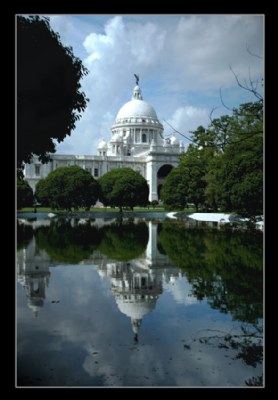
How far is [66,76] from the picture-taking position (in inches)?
289

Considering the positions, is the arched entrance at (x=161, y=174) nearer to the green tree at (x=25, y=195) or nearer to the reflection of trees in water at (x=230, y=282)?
the green tree at (x=25, y=195)

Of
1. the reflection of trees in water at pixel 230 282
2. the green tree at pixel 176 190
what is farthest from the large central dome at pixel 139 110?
the reflection of trees in water at pixel 230 282

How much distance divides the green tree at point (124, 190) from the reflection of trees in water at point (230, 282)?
30.8 metres

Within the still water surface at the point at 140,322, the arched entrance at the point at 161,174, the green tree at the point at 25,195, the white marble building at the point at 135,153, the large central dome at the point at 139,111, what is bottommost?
the still water surface at the point at 140,322

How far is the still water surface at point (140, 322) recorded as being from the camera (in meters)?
4.40

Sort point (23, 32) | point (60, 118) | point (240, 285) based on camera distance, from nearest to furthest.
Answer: point (23, 32), point (60, 118), point (240, 285)

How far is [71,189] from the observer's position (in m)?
42.4

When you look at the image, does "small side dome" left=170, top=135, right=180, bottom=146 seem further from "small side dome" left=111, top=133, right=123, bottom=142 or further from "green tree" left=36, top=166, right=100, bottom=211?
"green tree" left=36, top=166, right=100, bottom=211

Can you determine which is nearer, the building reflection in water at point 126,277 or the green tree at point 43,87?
the green tree at point 43,87

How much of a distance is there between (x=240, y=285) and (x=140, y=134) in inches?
2837

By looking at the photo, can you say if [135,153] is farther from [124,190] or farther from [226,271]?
[226,271]

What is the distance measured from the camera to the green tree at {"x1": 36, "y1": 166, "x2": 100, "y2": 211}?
4275 cm
